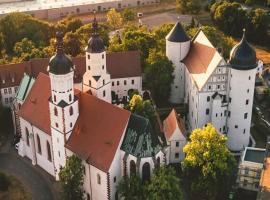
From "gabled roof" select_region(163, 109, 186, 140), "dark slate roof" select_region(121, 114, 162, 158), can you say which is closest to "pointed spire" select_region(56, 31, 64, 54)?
"dark slate roof" select_region(121, 114, 162, 158)

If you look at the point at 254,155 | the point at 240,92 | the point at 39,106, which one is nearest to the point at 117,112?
the point at 39,106

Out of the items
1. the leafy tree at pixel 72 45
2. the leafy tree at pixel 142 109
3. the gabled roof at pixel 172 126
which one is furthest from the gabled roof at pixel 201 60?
the leafy tree at pixel 72 45

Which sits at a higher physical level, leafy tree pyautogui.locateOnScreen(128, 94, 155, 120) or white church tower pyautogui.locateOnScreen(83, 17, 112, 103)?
white church tower pyautogui.locateOnScreen(83, 17, 112, 103)

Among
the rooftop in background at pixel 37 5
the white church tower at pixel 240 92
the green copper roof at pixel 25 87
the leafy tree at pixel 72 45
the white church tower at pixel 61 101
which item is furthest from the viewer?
the rooftop in background at pixel 37 5

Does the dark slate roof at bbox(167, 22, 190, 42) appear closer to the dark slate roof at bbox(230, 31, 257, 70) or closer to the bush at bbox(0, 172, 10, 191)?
the dark slate roof at bbox(230, 31, 257, 70)

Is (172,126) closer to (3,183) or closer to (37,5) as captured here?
(3,183)

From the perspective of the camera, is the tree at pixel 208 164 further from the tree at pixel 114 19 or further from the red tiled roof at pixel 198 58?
the tree at pixel 114 19

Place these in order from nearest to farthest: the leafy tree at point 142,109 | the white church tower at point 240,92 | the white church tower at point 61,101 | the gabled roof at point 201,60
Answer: the white church tower at point 61,101 < the white church tower at point 240,92 < the leafy tree at point 142,109 < the gabled roof at point 201,60
